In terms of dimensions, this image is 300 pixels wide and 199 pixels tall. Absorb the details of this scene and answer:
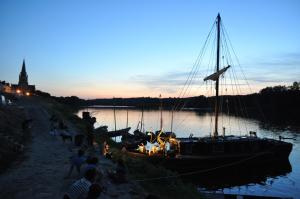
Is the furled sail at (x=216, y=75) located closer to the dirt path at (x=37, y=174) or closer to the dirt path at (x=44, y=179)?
the dirt path at (x=37, y=174)

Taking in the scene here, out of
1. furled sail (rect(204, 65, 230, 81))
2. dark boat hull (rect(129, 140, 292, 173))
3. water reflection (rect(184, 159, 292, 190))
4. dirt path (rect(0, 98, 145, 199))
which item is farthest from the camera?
furled sail (rect(204, 65, 230, 81))

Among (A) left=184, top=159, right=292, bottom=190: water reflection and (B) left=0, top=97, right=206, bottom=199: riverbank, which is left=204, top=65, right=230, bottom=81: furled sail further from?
(B) left=0, top=97, right=206, bottom=199: riverbank

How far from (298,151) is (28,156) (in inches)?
1875

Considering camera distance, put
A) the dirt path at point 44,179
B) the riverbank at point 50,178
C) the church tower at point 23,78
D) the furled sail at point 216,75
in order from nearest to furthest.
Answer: the dirt path at point 44,179
the riverbank at point 50,178
the furled sail at point 216,75
the church tower at point 23,78

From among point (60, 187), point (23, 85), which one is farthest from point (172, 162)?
point (23, 85)

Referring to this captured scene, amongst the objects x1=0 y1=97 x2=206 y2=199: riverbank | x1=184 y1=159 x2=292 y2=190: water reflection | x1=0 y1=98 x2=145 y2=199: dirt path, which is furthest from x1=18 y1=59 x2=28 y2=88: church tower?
x1=0 y1=98 x2=145 y2=199: dirt path

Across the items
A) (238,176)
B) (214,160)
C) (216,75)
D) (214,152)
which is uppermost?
(216,75)

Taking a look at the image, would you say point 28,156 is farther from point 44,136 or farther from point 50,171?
point 44,136

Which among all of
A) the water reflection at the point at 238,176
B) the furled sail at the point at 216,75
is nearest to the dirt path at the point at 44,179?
the water reflection at the point at 238,176

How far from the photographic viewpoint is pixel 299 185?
3366cm

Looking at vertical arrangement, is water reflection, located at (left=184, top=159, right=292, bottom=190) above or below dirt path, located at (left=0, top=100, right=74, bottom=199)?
below

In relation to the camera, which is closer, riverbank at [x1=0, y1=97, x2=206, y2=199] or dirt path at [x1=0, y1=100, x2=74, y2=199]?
dirt path at [x1=0, y1=100, x2=74, y2=199]

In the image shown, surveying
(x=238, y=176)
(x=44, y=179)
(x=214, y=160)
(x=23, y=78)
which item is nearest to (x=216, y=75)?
(x=214, y=160)

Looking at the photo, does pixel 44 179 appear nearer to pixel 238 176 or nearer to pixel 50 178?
pixel 50 178
